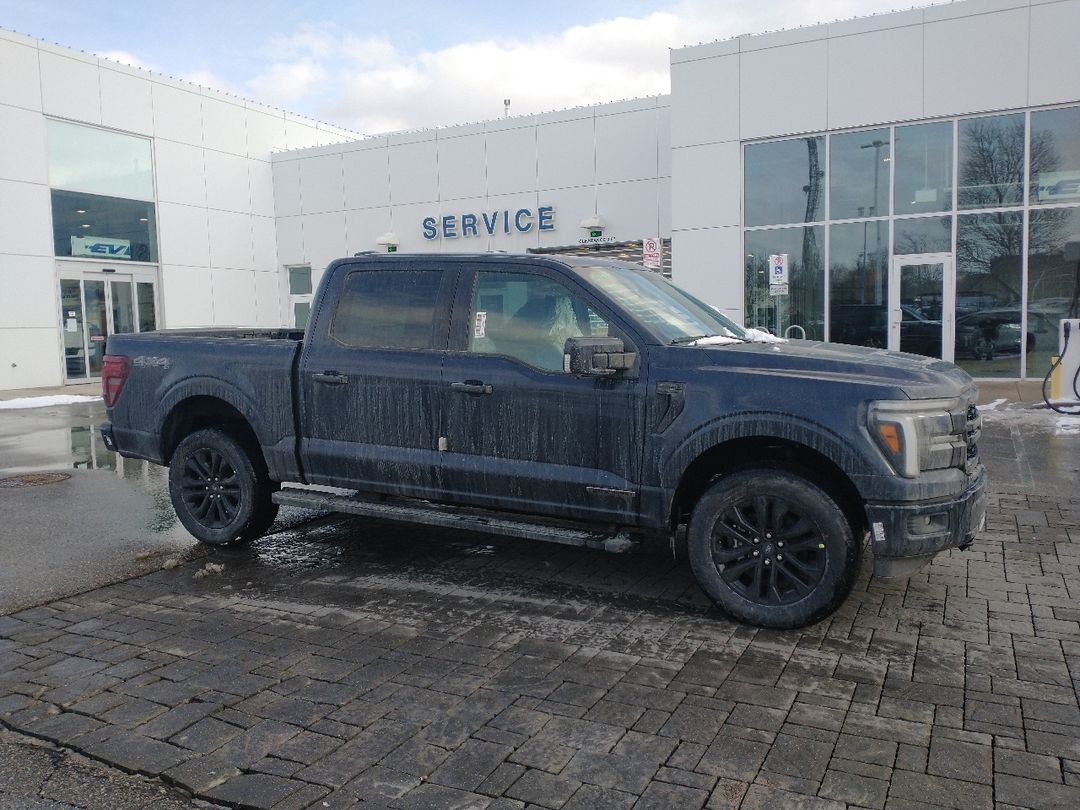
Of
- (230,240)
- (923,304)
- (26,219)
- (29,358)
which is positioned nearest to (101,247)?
(26,219)

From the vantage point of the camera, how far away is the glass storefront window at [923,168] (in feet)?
57.5

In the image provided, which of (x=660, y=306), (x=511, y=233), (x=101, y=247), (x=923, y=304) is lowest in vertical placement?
(x=660, y=306)

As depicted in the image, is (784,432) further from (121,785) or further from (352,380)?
(121,785)

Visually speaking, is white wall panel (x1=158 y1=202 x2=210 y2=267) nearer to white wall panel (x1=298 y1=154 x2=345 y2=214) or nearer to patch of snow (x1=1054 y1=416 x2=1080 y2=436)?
white wall panel (x1=298 y1=154 x2=345 y2=214)

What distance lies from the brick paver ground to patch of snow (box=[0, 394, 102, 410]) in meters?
14.3

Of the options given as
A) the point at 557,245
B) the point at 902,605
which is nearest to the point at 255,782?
the point at 902,605

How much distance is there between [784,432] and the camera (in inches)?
180

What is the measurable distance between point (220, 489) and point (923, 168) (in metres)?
Result: 15.8

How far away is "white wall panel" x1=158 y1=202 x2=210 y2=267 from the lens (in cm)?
2495

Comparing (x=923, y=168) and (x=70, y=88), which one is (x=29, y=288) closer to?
(x=70, y=88)

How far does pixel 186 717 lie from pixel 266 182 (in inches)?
1035

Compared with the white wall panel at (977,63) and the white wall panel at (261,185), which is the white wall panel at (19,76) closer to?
the white wall panel at (261,185)

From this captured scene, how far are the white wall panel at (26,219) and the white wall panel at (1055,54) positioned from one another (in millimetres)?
21812

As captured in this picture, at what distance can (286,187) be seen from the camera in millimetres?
27625
